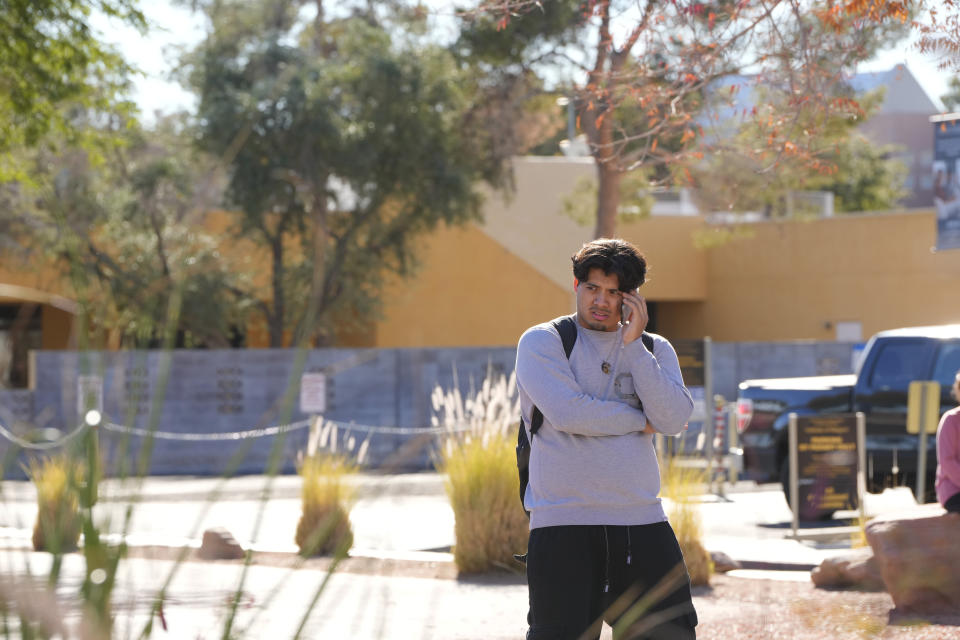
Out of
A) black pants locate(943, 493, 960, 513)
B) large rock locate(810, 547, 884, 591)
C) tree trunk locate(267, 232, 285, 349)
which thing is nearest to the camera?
black pants locate(943, 493, 960, 513)

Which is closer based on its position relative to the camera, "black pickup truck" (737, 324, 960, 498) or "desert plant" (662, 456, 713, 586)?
"desert plant" (662, 456, 713, 586)

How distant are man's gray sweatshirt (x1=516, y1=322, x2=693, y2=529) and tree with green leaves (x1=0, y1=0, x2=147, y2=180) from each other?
6920mm

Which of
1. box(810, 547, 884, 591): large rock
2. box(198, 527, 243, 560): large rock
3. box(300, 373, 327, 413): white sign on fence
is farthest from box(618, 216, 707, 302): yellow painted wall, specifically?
box(810, 547, 884, 591): large rock

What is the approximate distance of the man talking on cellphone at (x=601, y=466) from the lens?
4.44 m

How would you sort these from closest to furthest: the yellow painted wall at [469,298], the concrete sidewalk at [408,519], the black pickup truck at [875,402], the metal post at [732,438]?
the concrete sidewalk at [408,519], the black pickup truck at [875,402], the metal post at [732,438], the yellow painted wall at [469,298]

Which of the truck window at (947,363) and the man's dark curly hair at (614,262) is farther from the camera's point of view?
the truck window at (947,363)

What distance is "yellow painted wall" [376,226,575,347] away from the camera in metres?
34.3

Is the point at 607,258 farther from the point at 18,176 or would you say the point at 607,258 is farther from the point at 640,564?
the point at 18,176

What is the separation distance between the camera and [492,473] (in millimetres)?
9656

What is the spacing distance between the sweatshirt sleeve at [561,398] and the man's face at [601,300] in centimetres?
14

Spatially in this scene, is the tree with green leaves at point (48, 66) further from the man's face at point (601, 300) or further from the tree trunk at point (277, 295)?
the tree trunk at point (277, 295)

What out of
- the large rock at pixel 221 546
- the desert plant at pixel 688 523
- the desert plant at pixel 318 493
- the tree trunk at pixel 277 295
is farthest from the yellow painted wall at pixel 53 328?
the desert plant at pixel 688 523

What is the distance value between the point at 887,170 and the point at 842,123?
33920 millimetres

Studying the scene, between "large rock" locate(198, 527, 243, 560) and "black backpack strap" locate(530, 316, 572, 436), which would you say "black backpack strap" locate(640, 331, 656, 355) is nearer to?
"black backpack strap" locate(530, 316, 572, 436)
